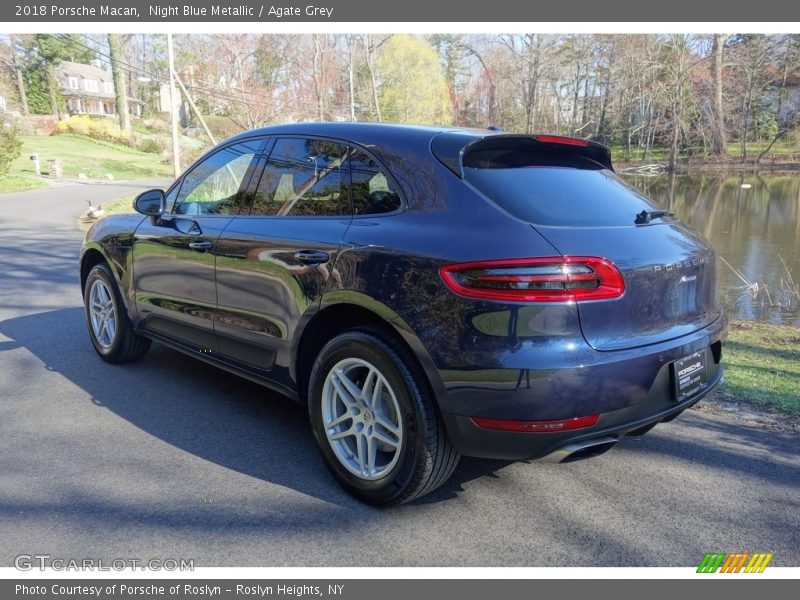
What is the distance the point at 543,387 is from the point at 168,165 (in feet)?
162

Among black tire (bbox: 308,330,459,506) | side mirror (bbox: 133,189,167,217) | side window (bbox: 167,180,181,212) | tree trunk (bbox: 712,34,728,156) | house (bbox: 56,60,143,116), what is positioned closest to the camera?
black tire (bbox: 308,330,459,506)

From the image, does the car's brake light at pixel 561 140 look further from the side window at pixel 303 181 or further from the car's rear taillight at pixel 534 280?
the side window at pixel 303 181

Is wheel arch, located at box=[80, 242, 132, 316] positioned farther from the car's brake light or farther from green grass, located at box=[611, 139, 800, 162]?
green grass, located at box=[611, 139, 800, 162]

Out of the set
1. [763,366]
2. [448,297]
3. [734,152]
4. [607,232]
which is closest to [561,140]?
[607,232]

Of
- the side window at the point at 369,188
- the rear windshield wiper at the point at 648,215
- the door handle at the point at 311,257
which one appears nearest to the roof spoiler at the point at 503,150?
the side window at the point at 369,188

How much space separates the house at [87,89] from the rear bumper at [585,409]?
7947 cm

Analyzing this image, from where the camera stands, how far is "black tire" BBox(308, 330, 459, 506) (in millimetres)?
2701

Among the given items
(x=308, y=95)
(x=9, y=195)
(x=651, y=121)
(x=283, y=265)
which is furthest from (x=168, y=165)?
(x=283, y=265)

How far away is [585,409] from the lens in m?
2.48

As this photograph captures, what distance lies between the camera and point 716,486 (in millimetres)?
3162

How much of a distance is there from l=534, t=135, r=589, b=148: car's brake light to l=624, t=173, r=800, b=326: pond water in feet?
4.63

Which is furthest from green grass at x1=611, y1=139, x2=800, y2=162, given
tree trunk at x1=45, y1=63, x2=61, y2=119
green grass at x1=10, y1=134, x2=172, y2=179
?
tree trunk at x1=45, y1=63, x2=61, y2=119

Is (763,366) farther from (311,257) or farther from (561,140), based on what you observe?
(311,257)

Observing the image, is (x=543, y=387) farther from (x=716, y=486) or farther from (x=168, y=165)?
(x=168, y=165)
